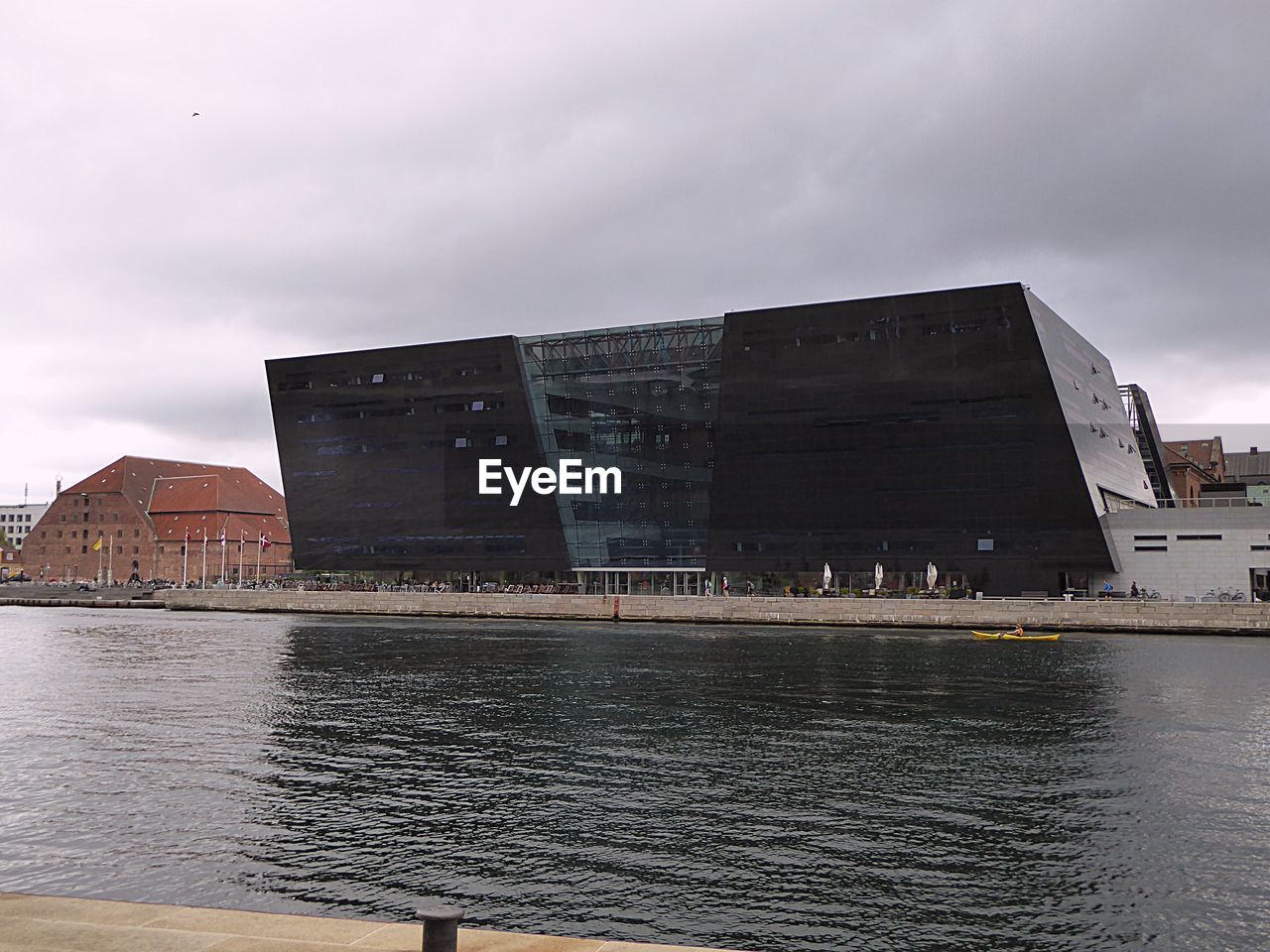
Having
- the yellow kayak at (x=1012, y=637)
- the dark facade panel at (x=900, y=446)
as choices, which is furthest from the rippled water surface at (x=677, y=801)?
the dark facade panel at (x=900, y=446)

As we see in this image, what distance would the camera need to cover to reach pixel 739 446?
92438 mm

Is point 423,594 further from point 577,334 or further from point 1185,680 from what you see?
point 1185,680

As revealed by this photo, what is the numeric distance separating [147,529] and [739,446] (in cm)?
9992

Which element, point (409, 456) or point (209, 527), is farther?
point (209, 527)

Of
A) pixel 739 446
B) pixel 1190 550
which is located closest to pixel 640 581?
pixel 739 446

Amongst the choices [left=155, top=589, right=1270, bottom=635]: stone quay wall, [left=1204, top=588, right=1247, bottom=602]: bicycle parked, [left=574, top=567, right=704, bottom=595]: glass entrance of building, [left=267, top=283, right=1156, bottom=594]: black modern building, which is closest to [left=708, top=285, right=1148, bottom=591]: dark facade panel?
[left=267, top=283, right=1156, bottom=594]: black modern building

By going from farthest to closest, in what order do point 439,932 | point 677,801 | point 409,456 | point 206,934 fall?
point 409,456, point 677,801, point 206,934, point 439,932

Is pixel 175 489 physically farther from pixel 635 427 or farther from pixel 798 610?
pixel 798 610

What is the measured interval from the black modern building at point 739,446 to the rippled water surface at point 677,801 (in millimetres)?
43716

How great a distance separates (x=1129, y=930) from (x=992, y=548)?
74.3m

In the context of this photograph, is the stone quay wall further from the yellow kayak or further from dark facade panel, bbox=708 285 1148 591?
dark facade panel, bbox=708 285 1148 591

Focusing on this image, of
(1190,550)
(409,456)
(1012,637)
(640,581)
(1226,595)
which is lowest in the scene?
(1012,637)

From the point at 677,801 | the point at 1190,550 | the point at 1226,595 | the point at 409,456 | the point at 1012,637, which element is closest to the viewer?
the point at 677,801

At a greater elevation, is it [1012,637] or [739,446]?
[739,446]
